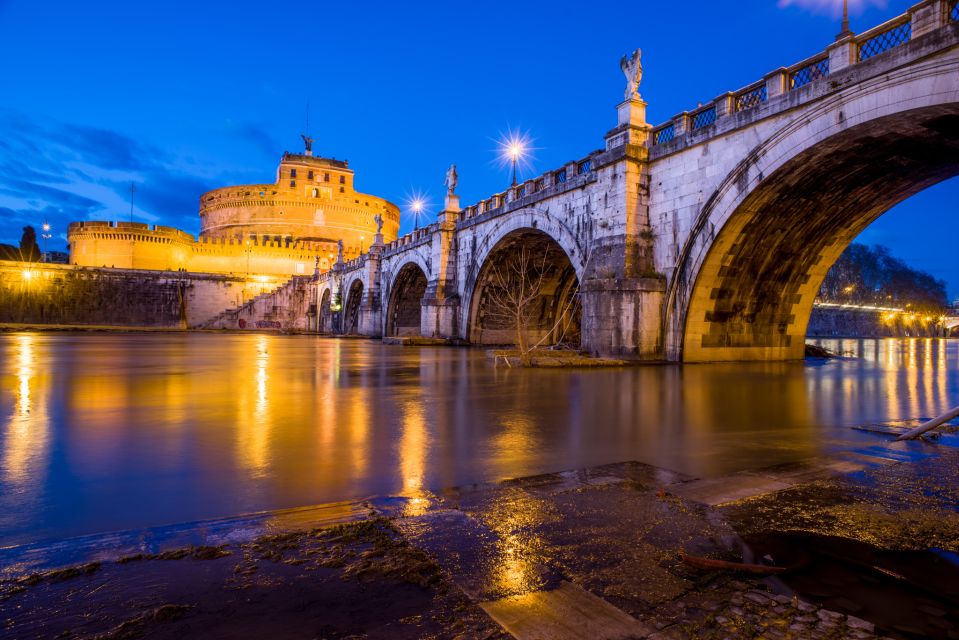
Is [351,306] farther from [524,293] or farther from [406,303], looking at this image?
[524,293]

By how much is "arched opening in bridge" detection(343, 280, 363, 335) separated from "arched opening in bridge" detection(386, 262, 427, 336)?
8808 mm

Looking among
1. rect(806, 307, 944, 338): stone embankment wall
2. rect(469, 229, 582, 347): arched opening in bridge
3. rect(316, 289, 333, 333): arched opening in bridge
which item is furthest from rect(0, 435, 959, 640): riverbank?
rect(806, 307, 944, 338): stone embankment wall

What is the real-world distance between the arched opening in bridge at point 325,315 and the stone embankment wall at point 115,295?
10.3m

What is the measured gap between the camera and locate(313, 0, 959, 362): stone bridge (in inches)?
395

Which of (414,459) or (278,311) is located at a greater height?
(278,311)

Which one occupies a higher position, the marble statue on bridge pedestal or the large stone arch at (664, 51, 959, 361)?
the marble statue on bridge pedestal

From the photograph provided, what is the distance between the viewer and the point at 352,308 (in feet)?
153

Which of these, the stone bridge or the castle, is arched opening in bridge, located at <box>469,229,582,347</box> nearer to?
the stone bridge

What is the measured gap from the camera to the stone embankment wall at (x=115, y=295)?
161 feet

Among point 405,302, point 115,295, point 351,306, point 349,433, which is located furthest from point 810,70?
point 115,295

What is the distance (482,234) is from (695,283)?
1224cm

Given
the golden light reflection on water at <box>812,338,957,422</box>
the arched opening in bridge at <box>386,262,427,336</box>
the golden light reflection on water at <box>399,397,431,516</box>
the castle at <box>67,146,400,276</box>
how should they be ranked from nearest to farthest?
the golden light reflection on water at <box>399,397,431,516</box>
the golden light reflection on water at <box>812,338,957,422</box>
the arched opening in bridge at <box>386,262,427,336</box>
the castle at <box>67,146,400,276</box>

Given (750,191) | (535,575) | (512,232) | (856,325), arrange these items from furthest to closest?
(856,325)
(512,232)
(750,191)
(535,575)

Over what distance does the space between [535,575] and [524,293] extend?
23901 millimetres
